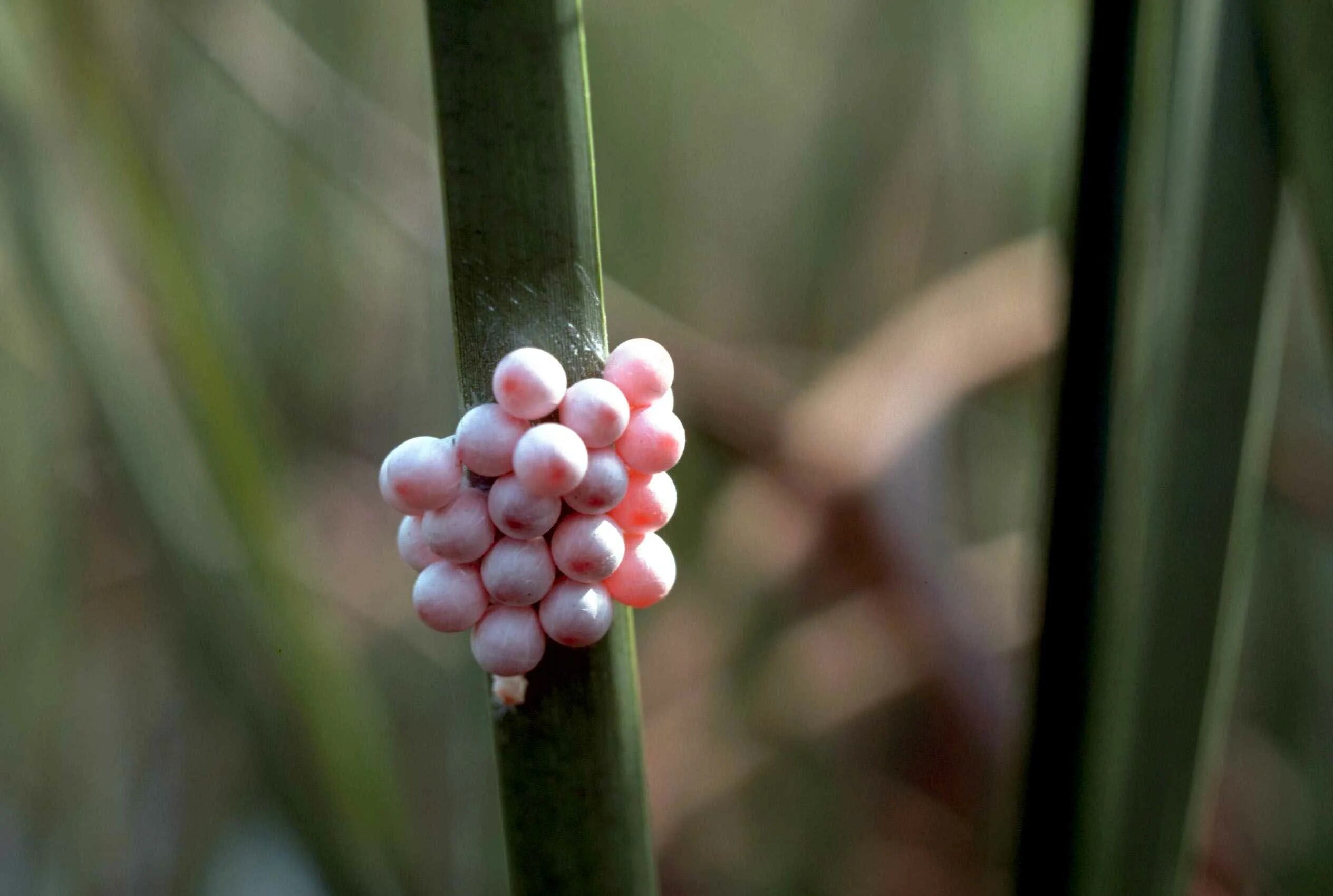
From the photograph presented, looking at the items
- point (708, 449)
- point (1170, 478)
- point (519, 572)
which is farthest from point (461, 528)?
point (708, 449)

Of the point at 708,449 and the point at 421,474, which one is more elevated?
the point at 421,474

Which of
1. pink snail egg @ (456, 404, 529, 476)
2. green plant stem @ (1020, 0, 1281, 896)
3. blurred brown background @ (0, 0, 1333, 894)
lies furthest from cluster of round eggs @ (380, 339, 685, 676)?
blurred brown background @ (0, 0, 1333, 894)

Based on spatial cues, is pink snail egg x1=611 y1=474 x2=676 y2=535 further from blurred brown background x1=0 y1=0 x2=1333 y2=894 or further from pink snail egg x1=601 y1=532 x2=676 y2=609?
blurred brown background x1=0 y1=0 x2=1333 y2=894

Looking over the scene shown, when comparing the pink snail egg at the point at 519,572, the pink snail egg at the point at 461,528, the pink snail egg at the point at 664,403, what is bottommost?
the pink snail egg at the point at 519,572

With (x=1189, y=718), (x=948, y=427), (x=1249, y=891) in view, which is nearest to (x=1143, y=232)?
(x=1189, y=718)

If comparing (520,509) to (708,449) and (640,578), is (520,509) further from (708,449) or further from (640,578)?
(708,449)

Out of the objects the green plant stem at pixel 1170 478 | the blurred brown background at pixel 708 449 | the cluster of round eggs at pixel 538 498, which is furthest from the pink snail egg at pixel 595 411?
the blurred brown background at pixel 708 449

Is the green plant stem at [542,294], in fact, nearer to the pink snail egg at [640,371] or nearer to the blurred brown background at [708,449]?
the pink snail egg at [640,371]
